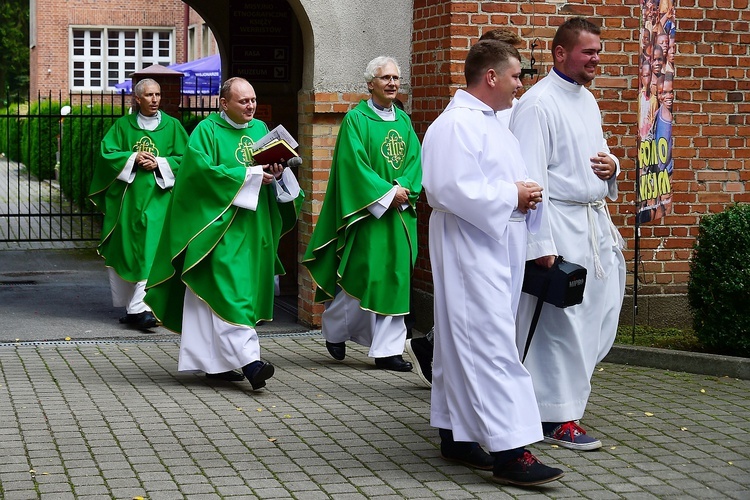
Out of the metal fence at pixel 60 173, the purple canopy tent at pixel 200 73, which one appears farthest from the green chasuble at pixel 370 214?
the purple canopy tent at pixel 200 73

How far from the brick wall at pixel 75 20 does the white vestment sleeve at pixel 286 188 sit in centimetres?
3213

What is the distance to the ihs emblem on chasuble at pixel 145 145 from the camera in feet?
35.5

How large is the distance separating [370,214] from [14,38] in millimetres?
53157

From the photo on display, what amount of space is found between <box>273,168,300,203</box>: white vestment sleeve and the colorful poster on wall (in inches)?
91.9

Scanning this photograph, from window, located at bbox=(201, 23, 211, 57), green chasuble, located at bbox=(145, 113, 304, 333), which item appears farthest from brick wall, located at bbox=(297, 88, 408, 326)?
window, located at bbox=(201, 23, 211, 57)

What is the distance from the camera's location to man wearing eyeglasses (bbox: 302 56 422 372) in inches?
339

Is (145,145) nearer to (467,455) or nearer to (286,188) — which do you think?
(286,188)

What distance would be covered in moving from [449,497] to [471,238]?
1.18 meters

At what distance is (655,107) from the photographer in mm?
8742

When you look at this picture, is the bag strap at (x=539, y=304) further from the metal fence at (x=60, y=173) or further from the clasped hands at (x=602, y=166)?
the metal fence at (x=60, y=173)

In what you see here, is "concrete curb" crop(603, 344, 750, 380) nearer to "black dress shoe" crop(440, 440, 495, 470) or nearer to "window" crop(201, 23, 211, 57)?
"black dress shoe" crop(440, 440, 495, 470)

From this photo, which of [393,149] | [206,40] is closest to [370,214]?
[393,149]

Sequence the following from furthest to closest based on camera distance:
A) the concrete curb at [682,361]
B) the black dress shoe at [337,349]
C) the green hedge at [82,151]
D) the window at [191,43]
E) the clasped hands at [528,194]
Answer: the window at [191,43], the green hedge at [82,151], the black dress shoe at [337,349], the concrete curb at [682,361], the clasped hands at [528,194]

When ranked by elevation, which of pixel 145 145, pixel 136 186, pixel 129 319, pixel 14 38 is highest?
pixel 14 38
